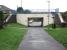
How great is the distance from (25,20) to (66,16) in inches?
447

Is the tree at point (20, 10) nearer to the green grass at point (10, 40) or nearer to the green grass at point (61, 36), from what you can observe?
the green grass at point (61, 36)

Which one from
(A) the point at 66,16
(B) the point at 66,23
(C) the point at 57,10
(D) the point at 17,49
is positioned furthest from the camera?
(C) the point at 57,10

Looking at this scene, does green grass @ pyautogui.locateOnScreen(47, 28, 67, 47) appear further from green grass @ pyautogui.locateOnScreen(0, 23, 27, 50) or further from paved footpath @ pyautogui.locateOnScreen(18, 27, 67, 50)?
green grass @ pyautogui.locateOnScreen(0, 23, 27, 50)

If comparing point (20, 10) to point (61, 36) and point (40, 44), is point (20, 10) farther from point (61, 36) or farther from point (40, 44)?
point (40, 44)

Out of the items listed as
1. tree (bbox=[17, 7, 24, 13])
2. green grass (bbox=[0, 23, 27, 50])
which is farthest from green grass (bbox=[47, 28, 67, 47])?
tree (bbox=[17, 7, 24, 13])

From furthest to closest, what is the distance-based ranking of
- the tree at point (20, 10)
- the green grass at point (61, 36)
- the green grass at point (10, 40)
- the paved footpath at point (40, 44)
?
the tree at point (20, 10) < the green grass at point (61, 36) < the green grass at point (10, 40) < the paved footpath at point (40, 44)

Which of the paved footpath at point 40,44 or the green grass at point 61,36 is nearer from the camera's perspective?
the paved footpath at point 40,44

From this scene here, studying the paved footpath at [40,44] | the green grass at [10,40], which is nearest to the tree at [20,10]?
the green grass at [10,40]

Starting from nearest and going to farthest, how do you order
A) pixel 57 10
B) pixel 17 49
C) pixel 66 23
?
pixel 17 49 → pixel 66 23 → pixel 57 10

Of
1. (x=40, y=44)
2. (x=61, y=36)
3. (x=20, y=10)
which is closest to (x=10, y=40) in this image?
(x=40, y=44)

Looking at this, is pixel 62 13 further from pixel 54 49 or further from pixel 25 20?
pixel 54 49

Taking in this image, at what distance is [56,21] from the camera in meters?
75.2

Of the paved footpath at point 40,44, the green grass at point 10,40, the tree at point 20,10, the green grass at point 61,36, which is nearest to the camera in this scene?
the paved footpath at point 40,44

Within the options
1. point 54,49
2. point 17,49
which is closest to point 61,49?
point 54,49
